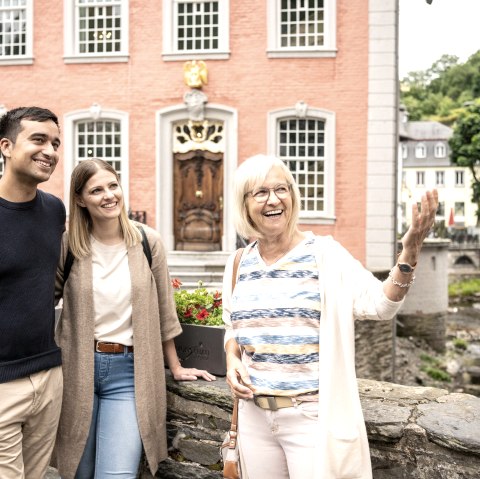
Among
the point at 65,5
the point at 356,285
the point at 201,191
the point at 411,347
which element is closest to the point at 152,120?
the point at 201,191

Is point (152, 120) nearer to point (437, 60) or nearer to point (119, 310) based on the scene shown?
point (119, 310)

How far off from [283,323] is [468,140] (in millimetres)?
35068

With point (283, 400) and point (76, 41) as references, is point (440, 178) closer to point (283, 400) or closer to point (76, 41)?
point (76, 41)

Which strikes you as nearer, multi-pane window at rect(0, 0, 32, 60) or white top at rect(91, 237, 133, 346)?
white top at rect(91, 237, 133, 346)

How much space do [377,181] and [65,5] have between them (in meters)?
8.24

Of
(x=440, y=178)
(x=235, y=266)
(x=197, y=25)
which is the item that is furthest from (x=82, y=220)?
(x=440, y=178)

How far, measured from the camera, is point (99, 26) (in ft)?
47.5

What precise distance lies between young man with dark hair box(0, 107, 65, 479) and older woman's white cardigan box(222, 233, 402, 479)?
108 cm

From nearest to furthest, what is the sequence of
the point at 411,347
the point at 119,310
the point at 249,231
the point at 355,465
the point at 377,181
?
the point at 355,465, the point at 249,231, the point at 119,310, the point at 377,181, the point at 411,347

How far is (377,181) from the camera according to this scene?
43.8ft

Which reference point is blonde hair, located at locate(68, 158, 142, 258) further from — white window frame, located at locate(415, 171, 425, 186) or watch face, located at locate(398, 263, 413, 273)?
white window frame, located at locate(415, 171, 425, 186)

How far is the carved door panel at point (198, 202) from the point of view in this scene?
14383 millimetres

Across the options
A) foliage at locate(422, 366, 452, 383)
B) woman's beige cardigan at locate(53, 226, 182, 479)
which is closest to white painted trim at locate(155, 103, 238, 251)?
foliage at locate(422, 366, 452, 383)

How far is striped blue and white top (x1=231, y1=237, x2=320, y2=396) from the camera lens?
2.13 meters
